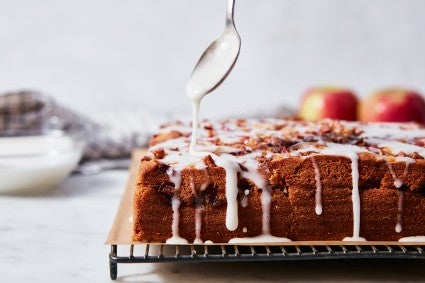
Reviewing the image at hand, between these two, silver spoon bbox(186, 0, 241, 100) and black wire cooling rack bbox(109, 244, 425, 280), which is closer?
black wire cooling rack bbox(109, 244, 425, 280)

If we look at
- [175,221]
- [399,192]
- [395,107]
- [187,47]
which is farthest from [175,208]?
[187,47]

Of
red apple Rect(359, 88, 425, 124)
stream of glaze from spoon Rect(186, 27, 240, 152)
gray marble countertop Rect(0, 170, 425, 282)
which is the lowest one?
gray marble countertop Rect(0, 170, 425, 282)

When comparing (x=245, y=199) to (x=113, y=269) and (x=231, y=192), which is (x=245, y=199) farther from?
(x=113, y=269)

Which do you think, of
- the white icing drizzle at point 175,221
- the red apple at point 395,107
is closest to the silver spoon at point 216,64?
the white icing drizzle at point 175,221

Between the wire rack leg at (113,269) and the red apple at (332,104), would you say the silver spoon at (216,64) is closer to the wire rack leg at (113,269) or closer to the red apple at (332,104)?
the wire rack leg at (113,269)

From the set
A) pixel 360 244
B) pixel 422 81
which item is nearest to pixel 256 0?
pixel 422 81

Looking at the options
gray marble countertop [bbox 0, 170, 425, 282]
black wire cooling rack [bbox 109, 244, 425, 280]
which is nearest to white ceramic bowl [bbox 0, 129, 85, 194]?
gray marble countertop [bbox 0, 170, 425, 282]

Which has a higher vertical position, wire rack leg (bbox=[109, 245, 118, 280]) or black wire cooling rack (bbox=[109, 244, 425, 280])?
black wire cooling rack (bbox=[109, 244, 425, 280])

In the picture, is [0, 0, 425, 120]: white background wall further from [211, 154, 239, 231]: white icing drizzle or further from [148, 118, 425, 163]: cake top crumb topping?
[211, 154, 239, 231]: white icing drizzle
